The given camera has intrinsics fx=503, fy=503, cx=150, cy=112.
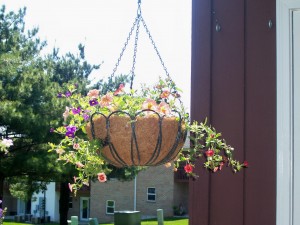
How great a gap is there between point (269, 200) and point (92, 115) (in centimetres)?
70

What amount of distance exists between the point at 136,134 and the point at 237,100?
471 millimetres

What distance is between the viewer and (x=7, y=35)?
10734mm

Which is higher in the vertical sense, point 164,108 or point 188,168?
point 164,108

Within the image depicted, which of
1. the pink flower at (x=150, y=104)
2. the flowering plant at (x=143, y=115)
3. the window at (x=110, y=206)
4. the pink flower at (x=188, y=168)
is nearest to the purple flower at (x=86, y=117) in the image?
the flowering plant at (x=143, y=115)

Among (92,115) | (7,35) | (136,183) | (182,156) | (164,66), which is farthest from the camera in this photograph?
(136,183)

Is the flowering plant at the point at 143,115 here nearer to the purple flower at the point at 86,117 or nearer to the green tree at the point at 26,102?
the purple flower at the point at 86,117

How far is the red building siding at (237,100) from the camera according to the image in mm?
1814

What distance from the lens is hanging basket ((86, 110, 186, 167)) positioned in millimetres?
1609

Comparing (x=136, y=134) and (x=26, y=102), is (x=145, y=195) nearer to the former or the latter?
(x=26, y=102)

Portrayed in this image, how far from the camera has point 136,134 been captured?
1.60 m

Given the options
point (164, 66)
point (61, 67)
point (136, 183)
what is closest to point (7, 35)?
point (61, 67)
